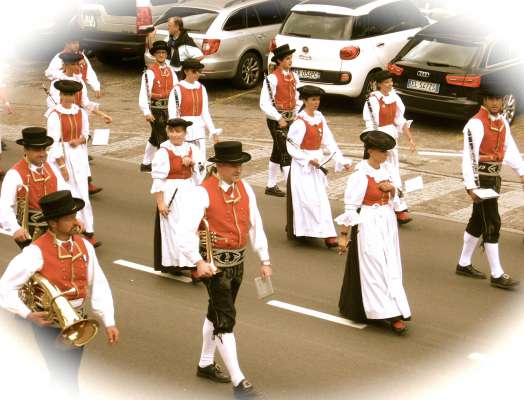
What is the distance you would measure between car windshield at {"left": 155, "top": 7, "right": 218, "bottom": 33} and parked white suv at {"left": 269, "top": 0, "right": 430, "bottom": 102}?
6.48ft

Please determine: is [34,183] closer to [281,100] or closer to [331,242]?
[331,242]

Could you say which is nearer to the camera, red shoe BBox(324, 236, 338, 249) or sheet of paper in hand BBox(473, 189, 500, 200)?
sheet of paper in hand BBox(473, 189, 500, 200)

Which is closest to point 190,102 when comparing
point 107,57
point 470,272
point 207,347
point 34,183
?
point 34,183

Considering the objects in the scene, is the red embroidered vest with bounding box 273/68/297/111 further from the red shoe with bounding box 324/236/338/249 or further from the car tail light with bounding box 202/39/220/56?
the car tail light with bounding box 202/39/220/56

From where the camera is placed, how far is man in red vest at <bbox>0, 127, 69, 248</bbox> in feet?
29.6

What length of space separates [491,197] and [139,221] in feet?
15.3

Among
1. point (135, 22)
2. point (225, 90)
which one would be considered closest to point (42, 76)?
point (135, 22)

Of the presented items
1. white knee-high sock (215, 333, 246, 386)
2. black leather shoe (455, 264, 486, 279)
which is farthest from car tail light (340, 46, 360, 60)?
white knee-high sock (215, 333, 246, 386)

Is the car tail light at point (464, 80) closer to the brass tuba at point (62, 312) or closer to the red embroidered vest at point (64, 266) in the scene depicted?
the red embroidered vest at point (64, 266)

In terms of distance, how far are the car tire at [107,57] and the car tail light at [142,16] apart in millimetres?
1484

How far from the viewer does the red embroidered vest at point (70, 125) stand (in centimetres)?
1162

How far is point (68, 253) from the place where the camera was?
709 centimetres

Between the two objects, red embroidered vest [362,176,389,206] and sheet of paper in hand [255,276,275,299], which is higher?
red embroidered vest [362,176,389,206]

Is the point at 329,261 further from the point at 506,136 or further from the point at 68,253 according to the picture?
the point at 68,253
